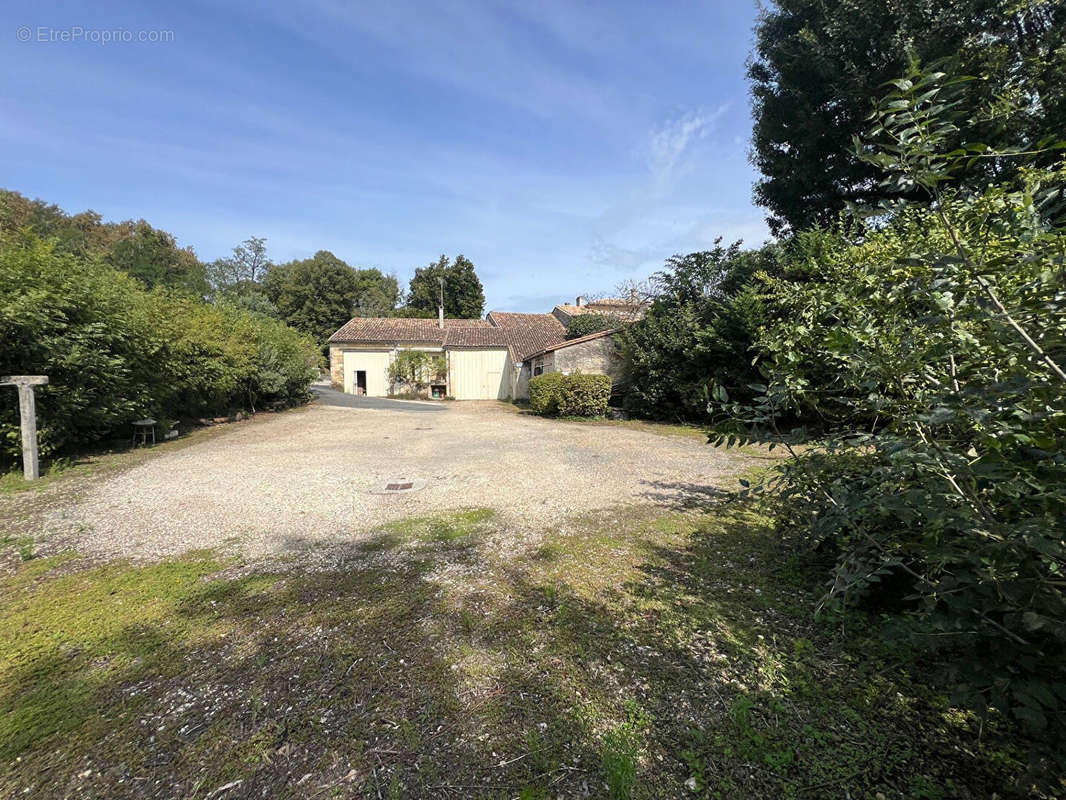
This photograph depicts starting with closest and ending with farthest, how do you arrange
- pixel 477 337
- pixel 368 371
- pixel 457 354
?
pixel 457 354 < pixel 477 337 < pixel 368 371

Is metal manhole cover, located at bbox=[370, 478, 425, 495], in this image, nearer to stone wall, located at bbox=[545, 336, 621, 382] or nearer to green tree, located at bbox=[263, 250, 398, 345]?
stone wall, located at bbox=[545, 336, 621, 382]

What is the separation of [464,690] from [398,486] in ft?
13.3

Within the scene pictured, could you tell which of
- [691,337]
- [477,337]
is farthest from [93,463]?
[477,337]

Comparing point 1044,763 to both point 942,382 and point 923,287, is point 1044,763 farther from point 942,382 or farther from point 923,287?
point 923,287

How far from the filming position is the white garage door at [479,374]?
24219 millimetres

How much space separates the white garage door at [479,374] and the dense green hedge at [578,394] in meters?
9.37

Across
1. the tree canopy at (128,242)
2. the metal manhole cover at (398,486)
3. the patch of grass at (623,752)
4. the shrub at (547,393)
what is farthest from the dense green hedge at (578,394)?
the tree canopy at (128,242)

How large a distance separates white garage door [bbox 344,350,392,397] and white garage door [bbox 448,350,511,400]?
14.2 feet

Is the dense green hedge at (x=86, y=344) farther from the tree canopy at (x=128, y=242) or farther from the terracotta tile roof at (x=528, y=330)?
the tree canopy at (x=128, y=242)

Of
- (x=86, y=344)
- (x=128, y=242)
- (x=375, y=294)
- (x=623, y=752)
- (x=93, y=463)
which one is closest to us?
(x=623, y=752)

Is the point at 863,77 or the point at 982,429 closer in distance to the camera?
the point at 982,429

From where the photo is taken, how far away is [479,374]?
2434 centimetres

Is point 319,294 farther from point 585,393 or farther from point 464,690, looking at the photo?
point 464,690

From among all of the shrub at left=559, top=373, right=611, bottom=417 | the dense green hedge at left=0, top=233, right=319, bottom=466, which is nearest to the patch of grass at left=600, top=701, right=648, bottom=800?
the dense green hedge at left=0, top=233, right=319, bottom=466
